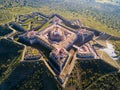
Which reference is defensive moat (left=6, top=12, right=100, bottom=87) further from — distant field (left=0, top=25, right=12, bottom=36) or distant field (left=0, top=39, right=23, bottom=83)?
distant field (left=0, top=25, right=12, bottom=36)

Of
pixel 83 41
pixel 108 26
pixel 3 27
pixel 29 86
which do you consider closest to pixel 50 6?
pixel 108 26

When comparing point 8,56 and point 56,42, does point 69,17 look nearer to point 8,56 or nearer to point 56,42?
point 56,42

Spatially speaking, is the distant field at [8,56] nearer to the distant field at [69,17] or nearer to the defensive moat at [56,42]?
the defensive moat at [56,42]

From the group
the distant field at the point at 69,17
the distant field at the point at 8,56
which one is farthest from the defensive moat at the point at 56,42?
the distant field at the point at 69,17

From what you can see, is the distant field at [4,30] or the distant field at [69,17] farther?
the distant field at [69,17]

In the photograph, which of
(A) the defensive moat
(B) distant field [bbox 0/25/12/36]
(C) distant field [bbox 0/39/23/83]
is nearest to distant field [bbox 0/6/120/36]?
(B) distant field [bbox 0/25/12/36]

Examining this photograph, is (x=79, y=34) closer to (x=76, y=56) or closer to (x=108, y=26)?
(x=76, y=56)

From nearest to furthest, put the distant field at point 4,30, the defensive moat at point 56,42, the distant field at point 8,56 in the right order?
the defensive moat at point 56,42 < the distant field at point 8,56 < the distant field at point 4,30

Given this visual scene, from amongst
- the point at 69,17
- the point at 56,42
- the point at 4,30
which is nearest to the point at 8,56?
the point at 56,42

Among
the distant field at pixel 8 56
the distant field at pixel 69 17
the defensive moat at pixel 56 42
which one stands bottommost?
the distant field at pixel 69 17
